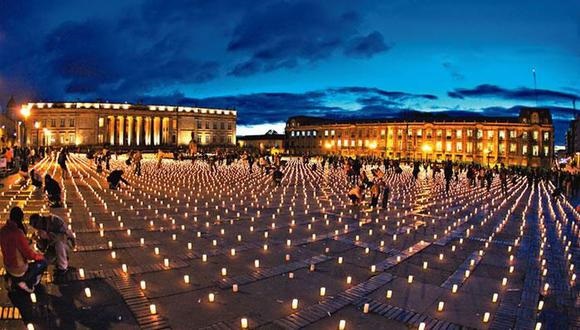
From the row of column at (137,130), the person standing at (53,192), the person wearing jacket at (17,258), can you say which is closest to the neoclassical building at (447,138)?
the row of column at (137,130)

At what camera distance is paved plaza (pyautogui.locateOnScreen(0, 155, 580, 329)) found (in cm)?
646

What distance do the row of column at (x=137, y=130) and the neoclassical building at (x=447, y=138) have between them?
42053mm

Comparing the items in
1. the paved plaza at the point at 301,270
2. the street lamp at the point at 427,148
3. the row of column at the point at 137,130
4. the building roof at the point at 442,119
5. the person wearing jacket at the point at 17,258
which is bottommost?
the paved plaza at the point at 301,270

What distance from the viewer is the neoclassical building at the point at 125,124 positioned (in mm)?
95125

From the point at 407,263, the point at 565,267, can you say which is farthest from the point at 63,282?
the point at 565,267

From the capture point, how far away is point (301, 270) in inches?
344

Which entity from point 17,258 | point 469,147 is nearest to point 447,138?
point 469,147

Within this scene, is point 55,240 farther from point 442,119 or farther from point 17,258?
point 442,119

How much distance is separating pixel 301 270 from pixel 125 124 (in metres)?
100

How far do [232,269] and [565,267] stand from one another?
23.7ft

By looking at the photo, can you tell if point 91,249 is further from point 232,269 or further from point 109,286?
point 232,269

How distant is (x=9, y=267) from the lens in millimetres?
6785

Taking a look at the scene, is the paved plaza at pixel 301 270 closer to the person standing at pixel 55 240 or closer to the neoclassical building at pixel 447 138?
the person standing at pixel 55 240

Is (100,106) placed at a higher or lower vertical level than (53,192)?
higher
